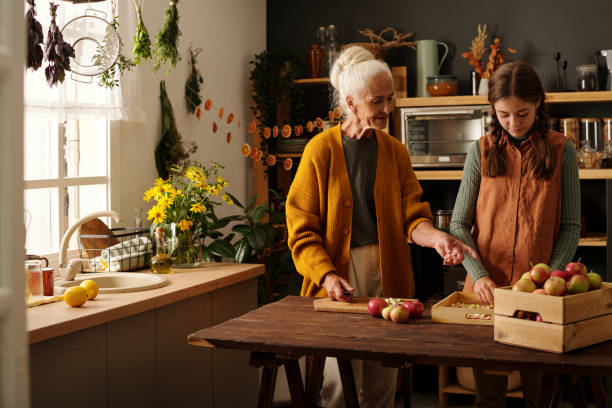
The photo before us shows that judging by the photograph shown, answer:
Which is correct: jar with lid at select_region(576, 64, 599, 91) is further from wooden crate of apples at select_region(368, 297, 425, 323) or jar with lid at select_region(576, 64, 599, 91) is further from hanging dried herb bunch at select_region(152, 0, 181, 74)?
wooden crate of apples at select_region(368, 297, 425, 323)

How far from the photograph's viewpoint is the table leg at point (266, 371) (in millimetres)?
2016

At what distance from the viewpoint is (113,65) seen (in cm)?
303

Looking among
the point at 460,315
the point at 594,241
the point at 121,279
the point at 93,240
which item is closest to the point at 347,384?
the point at 460,315

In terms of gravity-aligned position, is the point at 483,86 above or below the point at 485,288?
above

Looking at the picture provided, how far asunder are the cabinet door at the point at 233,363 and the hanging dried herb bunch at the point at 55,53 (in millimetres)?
1127

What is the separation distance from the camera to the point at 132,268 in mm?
3232

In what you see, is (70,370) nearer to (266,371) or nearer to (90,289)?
(90,289)

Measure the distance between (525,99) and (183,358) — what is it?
1.71 meters

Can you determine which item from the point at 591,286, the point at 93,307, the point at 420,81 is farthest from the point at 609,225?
the point at 93,307

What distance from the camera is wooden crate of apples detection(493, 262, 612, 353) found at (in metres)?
1.77

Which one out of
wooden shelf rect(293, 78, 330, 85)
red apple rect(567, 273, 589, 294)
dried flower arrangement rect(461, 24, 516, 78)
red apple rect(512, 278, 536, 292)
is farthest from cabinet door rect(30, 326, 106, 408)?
dried flower arrangement rect(461, 24, 516, 78)

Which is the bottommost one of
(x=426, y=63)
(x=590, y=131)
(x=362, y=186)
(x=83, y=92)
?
(x=362, y=186)

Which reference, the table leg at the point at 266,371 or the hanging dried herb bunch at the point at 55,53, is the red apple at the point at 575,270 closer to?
the table leg at the point at 266,371

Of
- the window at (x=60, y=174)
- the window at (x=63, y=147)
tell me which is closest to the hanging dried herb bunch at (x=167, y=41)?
the window at (x=63, y=147)
